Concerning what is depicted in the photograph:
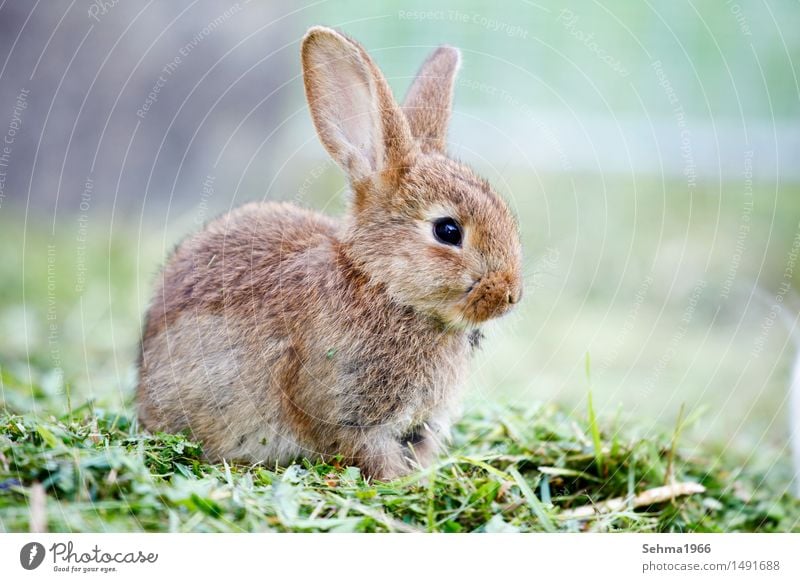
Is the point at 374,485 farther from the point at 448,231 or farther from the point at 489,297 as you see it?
the point at 448,231

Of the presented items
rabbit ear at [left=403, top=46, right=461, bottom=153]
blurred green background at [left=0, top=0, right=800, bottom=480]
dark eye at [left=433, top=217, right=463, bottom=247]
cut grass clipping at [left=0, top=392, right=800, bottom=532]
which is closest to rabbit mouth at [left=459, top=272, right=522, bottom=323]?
dark eye at [left=433, top=217, right=463, bottom=247]

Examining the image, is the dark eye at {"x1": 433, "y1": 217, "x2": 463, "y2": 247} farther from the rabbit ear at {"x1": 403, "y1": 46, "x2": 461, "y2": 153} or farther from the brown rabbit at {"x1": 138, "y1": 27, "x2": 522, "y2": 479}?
the rabbit ear at {"x1": 403, "y1": 46, "x2": 461, "y2": 153}

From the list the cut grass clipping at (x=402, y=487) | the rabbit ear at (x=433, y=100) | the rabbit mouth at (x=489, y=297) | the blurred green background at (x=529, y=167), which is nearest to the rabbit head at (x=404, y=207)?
the rabbit mouth at (x=489, y=297)

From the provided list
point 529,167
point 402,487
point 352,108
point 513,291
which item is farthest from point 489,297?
point 529,167

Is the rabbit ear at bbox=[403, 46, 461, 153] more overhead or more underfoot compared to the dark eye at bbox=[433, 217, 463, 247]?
more overhead
